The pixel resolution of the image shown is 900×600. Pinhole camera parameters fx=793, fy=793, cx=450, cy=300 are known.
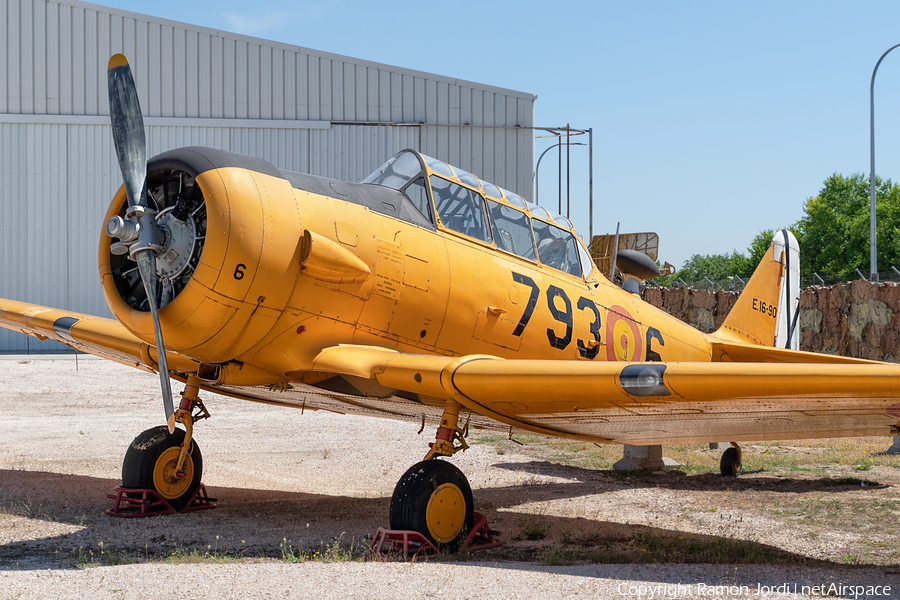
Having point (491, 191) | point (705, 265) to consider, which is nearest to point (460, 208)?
point (491, 191)

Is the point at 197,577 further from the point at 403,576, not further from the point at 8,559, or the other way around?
the point at 8,559

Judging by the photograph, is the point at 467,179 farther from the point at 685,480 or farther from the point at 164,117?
the point at 164,117

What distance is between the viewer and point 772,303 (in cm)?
1218

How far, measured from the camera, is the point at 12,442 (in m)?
11.6

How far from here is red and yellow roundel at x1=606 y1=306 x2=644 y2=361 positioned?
861 centimetres

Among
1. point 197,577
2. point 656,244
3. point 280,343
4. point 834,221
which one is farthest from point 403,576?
point 834,221

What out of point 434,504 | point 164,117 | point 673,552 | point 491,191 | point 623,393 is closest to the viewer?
point 623,393

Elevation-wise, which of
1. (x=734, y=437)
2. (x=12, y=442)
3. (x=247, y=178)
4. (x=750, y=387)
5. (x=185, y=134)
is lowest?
(x=12, y=442)

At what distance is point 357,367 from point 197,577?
195 cm

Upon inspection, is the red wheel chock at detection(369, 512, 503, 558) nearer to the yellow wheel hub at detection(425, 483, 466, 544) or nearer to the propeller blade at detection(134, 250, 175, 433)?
the yellow wheel hub at detection(425, 483, 466, 544)

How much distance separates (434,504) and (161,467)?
3.06 metres

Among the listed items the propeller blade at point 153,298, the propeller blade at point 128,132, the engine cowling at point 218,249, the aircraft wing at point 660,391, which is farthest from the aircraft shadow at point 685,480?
the propeller blade at point 128,132

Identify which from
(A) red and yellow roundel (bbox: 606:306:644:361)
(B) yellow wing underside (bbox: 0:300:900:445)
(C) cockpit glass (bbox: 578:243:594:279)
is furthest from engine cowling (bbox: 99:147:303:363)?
(A) red and yellow roundel (bbox: 606:306:644:361)

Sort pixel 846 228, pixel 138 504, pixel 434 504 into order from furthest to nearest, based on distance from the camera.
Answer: pixel 846 228 → pixel 138 504 → pixel 434 504
